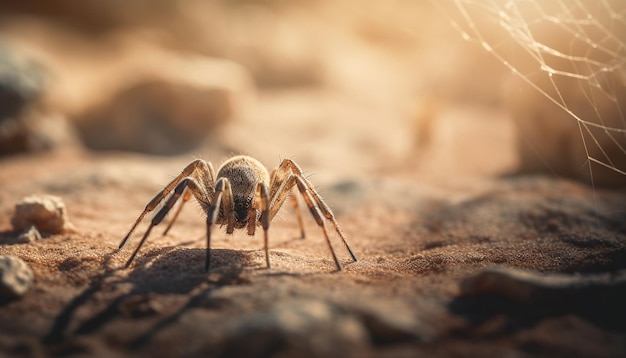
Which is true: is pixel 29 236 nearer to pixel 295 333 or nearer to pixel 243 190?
pixel 243 190

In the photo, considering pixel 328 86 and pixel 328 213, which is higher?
pixel 328 86

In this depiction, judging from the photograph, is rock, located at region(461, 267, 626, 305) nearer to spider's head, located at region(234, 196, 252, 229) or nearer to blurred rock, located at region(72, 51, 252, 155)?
spider's head, located at region(234, 196, 252, 229)

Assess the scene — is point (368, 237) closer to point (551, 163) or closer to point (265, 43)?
point (551, 163)

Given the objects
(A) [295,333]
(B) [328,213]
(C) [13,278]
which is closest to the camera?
(A) [295,333]

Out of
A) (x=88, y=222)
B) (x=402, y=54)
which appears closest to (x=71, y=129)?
(x=88, y=222)

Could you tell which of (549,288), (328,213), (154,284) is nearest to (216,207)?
(154,284)

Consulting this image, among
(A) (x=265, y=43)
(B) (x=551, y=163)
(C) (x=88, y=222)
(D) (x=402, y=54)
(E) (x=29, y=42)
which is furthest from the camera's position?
(D) (x=402, y=54)
